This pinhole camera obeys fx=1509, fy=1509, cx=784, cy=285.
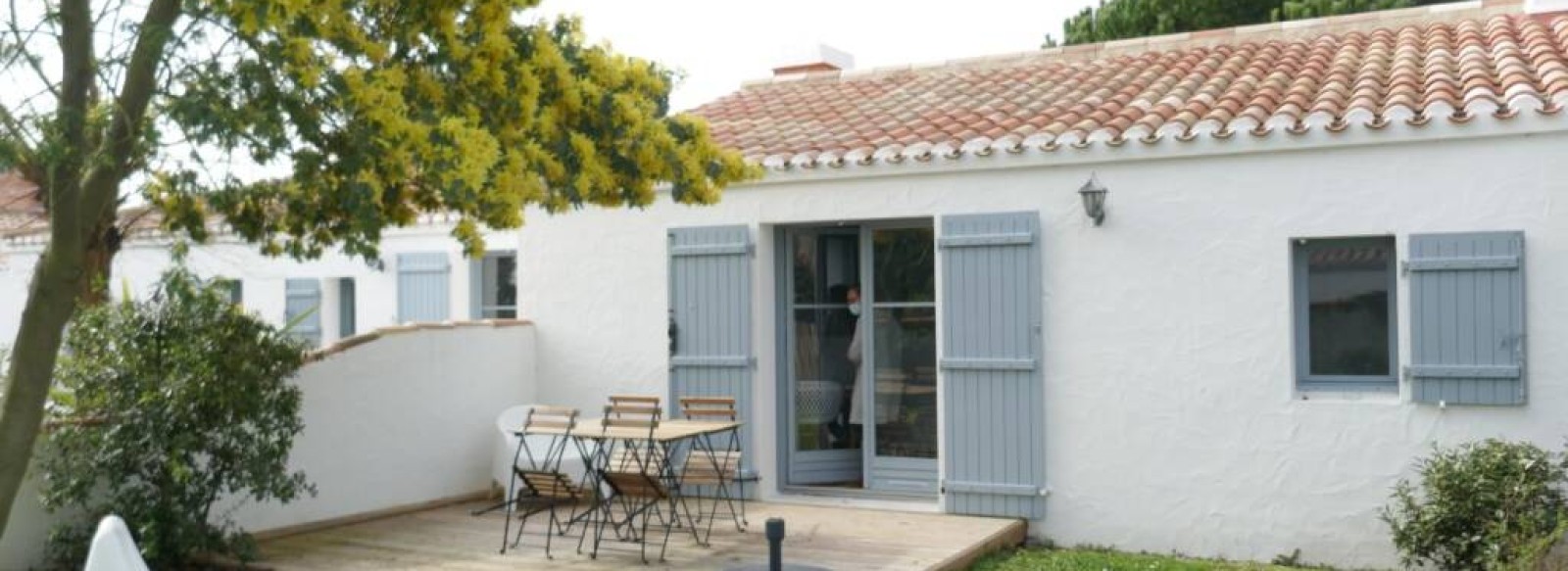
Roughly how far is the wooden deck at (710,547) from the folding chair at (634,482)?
158 millimetres

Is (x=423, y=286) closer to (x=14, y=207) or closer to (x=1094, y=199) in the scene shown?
(x=14, y=207)

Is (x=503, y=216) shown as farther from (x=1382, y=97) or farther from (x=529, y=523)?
(x=1382, y=97)

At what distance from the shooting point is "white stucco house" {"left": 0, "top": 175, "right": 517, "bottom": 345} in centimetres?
1720

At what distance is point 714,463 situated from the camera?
10273mm

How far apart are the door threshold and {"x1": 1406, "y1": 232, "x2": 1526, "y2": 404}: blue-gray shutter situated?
3488 mm

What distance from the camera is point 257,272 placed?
1900 centimetres

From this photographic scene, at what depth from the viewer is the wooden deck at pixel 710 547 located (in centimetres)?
927

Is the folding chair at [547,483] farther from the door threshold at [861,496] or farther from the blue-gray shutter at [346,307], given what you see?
the blue-gray shutter at [346,307]

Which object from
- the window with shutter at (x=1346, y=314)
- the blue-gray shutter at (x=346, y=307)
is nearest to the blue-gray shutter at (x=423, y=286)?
the blue-gray shutter at (x=346, y=307)

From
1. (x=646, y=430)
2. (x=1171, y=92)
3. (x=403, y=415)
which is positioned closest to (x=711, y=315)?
(x=646, y=430)

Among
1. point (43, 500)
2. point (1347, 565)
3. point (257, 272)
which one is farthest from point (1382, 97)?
point (257, 272)

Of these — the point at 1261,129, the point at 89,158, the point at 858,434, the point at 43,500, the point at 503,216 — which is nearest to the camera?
the point at 89,158

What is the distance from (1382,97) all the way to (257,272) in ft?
45.8

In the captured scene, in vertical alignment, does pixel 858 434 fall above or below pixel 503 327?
below
